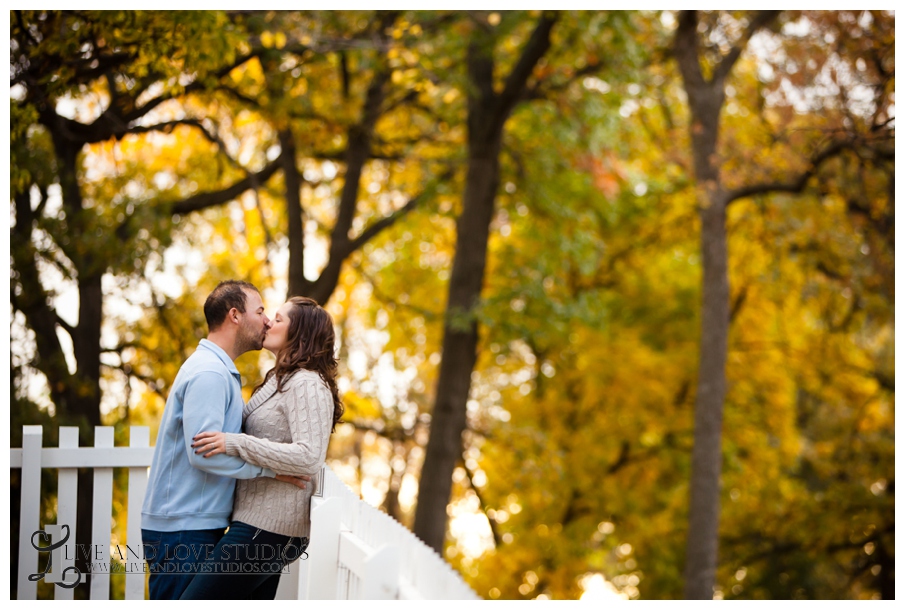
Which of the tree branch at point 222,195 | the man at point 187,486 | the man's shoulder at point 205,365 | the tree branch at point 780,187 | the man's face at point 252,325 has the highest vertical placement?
the tree branch at point 780,187

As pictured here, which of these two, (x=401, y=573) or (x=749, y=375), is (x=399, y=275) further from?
(x=401, y=573)

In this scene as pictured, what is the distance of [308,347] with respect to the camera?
290 centimetres

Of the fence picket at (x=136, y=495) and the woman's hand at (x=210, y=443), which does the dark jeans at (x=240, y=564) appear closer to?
the woman's hand at (x=210, y=443)

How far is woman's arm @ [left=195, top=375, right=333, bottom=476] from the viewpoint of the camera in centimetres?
268

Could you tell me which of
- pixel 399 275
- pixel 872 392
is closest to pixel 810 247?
pixel 872 392

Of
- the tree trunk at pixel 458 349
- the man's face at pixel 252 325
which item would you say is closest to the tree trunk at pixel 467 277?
the tree trunk at pixel 458 349

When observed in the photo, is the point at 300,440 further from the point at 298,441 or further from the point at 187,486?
the point at 187,486

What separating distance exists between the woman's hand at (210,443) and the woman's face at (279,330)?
399 millimetres

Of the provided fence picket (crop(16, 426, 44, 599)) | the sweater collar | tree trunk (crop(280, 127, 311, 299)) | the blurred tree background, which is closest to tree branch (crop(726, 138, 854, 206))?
the blurred tree background

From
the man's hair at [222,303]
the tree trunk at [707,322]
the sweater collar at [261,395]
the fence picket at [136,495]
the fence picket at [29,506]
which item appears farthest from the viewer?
the tree trunk at [707,322]

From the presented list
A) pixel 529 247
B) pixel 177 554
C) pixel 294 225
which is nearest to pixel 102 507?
pixel 177 554

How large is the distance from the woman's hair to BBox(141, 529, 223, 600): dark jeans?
60 centimetres

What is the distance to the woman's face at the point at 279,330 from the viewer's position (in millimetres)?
2955

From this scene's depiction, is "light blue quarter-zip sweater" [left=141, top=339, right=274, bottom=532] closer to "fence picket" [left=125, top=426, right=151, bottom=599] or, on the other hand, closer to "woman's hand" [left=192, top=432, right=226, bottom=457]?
"woman's hand" [left=192, top=432, right=226, bottom=457]
